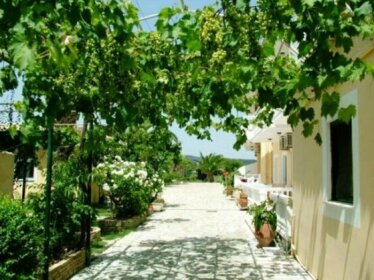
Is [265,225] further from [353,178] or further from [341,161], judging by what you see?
[353,178]

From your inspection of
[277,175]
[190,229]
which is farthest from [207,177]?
[190,229]

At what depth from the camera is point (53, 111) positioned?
4.71 meters

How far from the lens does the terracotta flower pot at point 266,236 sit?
42.3 feet

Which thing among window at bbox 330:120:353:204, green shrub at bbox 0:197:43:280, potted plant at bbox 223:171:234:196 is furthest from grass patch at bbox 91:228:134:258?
potted plant at bbox 223:171:234:196

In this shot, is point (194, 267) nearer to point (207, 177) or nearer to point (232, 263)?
point (232, 263)

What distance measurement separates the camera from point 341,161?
26.6 ft

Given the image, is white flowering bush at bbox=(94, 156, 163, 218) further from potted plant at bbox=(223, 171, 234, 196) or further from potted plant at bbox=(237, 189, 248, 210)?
potted plant at bbox=(223, 171, 234, 196)

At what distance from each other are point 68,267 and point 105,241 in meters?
4.82

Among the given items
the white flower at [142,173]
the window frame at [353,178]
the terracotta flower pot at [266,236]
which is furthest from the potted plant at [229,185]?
the window frame at [353,178]

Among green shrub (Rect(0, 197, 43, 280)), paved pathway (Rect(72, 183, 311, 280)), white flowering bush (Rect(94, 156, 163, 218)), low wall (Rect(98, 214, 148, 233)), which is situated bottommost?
paved pathway (Rect(72, 183, 311, 280))

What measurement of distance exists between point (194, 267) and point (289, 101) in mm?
6144

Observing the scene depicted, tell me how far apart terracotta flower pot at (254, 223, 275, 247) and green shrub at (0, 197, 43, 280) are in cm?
681

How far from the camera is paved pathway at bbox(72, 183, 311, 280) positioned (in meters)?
9.73

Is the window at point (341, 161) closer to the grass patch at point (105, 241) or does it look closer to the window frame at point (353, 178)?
the window frame at point (353, 178)
